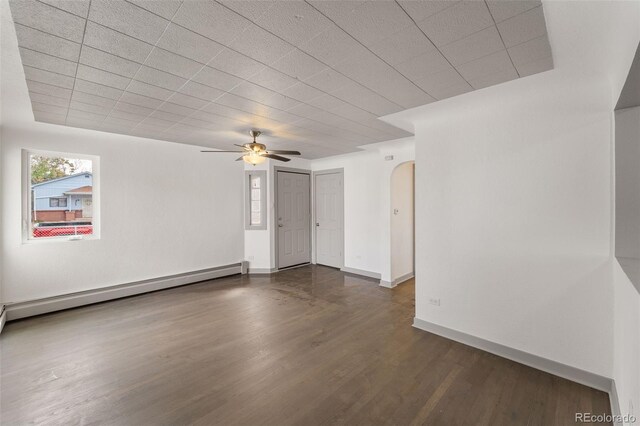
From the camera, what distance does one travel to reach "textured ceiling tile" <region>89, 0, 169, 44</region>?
1.52m

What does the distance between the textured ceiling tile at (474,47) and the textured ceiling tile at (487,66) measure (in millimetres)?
66

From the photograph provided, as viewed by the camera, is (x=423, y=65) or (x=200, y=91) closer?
(x=423, y=65)

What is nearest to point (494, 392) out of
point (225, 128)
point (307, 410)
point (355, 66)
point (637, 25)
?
point (307, 410)

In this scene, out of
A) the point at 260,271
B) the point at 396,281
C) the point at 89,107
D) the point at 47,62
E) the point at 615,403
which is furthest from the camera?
the point at 260,271

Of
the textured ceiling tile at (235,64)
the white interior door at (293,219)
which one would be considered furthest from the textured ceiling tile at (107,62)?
the white interior door at (293,219)

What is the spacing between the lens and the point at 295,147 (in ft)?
16.7

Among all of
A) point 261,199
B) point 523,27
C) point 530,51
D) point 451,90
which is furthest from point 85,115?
point 530,51

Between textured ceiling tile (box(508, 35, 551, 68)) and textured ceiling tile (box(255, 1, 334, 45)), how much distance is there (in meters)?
1.33

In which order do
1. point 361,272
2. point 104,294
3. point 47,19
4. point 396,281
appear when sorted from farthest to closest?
point 361,272 < point 396,281 < point 104,294 < point 47,19

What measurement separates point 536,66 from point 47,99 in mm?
4573

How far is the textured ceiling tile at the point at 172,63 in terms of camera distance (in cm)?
199

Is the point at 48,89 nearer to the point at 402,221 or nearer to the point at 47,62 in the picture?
the point at 47,62

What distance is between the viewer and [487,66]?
2135mm

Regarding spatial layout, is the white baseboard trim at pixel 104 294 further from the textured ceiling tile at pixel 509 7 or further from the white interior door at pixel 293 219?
the textured ceiling tile at pixel 509 7
